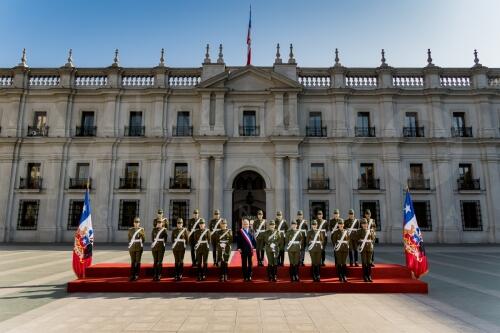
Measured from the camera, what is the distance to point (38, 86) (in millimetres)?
24641

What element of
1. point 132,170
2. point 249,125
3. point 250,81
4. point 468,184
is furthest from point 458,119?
point 132,170

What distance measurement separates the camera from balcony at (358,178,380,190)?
22891mm

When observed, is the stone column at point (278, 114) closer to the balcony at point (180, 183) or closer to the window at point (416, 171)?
the balcony at point (180, 183)

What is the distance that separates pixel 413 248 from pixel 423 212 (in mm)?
14646

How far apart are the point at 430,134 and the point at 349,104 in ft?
20.4

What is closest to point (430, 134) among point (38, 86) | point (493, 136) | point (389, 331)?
point (493, 136)

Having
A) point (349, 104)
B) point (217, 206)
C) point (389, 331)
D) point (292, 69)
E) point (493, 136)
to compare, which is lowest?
point (389, 331)

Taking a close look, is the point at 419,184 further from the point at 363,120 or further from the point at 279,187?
the point at 279,187

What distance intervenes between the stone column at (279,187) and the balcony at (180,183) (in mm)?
6191

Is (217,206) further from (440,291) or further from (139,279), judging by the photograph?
(440,291)

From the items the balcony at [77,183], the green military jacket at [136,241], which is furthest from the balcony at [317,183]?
the balcony at [77,183]

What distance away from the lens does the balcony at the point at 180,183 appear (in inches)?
897

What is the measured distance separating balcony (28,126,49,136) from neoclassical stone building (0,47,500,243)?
95 mm

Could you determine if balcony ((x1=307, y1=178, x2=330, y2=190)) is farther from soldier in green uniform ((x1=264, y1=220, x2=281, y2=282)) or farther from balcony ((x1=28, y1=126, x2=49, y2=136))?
balcony ((x1=28, y1=126, x2=49, y2=136))
